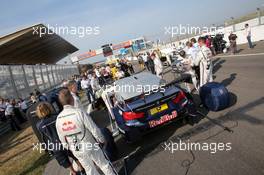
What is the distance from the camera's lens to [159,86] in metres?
6.82

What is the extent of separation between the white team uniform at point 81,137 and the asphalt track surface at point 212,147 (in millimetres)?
1143

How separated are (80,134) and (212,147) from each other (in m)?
2.70

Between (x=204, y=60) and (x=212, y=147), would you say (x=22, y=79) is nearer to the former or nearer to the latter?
(x=204, y=60)

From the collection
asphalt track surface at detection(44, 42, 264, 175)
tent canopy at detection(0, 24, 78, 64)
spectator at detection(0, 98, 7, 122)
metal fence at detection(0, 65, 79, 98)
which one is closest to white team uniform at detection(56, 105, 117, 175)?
asphalt track surface at detection(44, 42, 264, 175)

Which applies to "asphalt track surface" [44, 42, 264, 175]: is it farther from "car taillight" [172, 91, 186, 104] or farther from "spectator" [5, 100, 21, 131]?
"spectator" [5, 100, 21, 131]

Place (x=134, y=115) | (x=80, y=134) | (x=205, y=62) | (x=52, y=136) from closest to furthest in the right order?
(x=80, y=134), (x=52, y=136), (x=134, y=115), (x=205, y=62)

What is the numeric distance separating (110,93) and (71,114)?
3747mm

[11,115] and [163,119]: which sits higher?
[163,119]

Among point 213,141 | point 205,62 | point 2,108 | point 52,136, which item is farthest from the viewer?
point 2,108

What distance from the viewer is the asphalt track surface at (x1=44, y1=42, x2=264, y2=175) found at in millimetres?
4527

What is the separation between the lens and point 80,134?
4219 millimetres

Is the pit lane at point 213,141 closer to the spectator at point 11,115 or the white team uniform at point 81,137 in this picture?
the white team uniform at point 81,137

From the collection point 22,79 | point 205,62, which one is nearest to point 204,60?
point 205,62

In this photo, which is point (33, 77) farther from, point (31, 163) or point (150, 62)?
point (31, 163)
